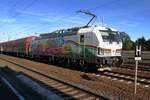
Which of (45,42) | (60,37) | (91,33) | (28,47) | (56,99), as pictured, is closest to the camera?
(56,99)

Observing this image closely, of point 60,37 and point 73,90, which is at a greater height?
point 60,37

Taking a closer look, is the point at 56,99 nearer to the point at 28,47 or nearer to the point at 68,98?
the point at 68,98

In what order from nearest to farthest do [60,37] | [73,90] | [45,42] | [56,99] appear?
[56,99], [73,90], [60,37], [45,42]

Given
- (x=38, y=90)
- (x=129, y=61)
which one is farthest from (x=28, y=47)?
(x=38, y=90)

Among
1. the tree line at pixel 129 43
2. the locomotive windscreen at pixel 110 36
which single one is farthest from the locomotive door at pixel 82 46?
the tree line at pixel 129 43

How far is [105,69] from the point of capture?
22.6 metres

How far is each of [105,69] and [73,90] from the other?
9.91 metres

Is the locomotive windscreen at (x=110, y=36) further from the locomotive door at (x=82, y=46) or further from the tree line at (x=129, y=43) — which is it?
the locomotive door at (x=82, y=46)

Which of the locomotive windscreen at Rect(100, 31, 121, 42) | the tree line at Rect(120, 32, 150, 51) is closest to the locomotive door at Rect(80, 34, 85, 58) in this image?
the locomotive windscreen at Rect(100, 31, 121, 42)

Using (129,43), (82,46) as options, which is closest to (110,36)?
(82,46)

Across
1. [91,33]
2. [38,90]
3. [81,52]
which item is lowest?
[38,90]

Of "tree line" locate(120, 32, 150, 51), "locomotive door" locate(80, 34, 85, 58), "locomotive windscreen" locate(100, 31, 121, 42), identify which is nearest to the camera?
"locomotive windscreen" locate(100, 31, 121, 42)

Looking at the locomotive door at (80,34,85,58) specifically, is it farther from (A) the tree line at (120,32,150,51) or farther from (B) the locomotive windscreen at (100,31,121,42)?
(A) the tree line at (120,32,150,51)

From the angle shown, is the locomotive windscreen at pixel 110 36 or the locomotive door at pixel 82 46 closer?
the locomotive windscreen at pixel 110 36
